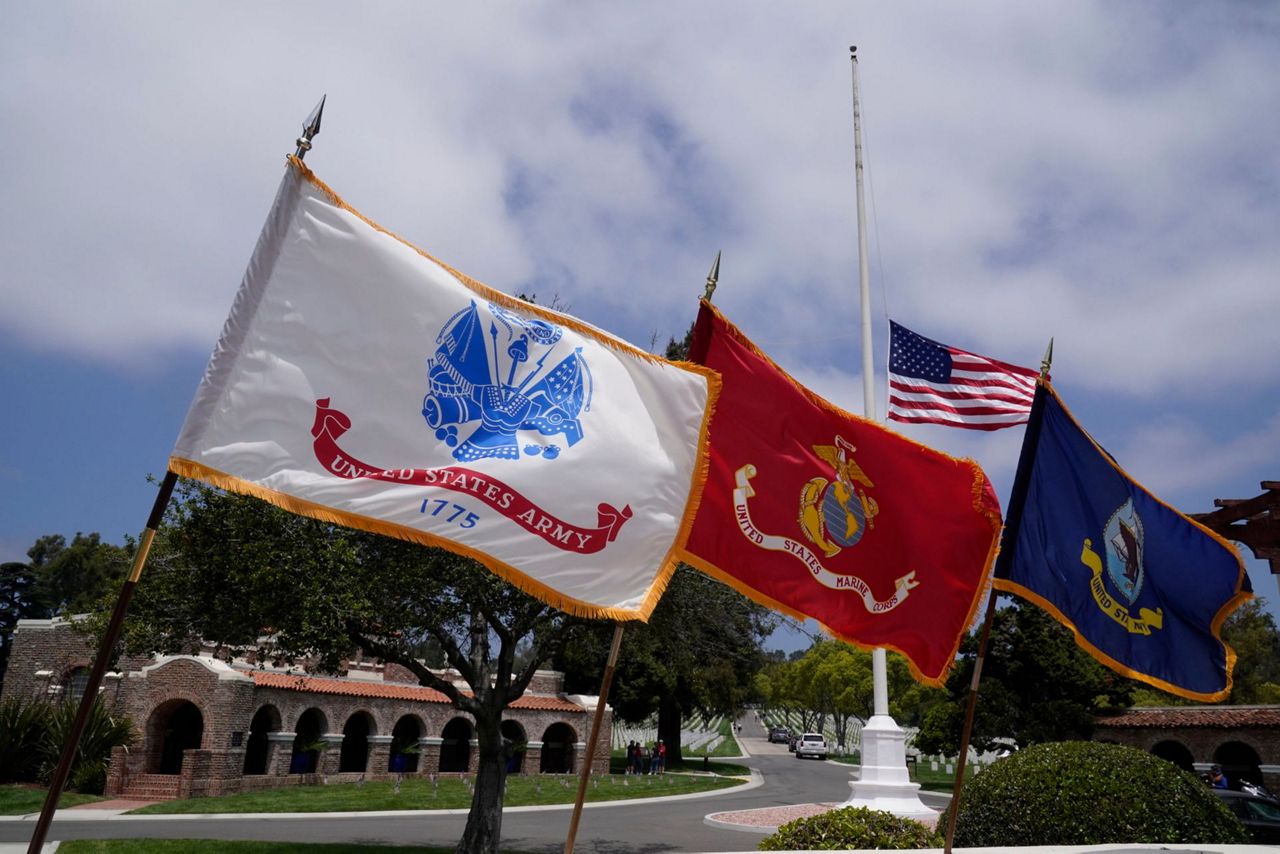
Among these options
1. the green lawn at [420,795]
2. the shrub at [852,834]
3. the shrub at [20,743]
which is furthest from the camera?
the shrub at [20,743]

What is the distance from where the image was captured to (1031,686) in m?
35.1

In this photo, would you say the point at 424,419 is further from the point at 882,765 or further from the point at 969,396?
the point at 882,765

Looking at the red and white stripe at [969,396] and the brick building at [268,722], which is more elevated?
the red and white stripe at [969,396]

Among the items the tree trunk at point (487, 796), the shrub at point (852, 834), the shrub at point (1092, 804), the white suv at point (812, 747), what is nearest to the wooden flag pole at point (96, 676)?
A: the shrub at point (852, 834)

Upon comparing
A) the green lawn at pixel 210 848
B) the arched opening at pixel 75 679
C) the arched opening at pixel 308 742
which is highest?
the arched opening at pixel 75 679

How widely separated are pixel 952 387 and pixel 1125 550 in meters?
4.04

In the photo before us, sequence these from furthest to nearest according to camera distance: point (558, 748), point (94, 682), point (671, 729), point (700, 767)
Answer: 1. point (671, 729)
2. point (700, 767)
3. point (558, 748)
4. point (94, 682)

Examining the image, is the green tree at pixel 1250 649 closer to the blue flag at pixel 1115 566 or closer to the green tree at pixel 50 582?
the blue flag at pixel 1115 566

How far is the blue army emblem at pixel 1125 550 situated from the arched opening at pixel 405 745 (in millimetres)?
31818

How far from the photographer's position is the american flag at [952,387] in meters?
11.2

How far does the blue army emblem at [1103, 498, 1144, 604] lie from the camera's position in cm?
809

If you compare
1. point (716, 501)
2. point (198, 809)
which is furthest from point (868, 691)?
point (716, 501)

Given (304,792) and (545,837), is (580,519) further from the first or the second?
(304,792)

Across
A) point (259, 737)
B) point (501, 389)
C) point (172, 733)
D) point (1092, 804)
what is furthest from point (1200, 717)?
point (501, 389)
